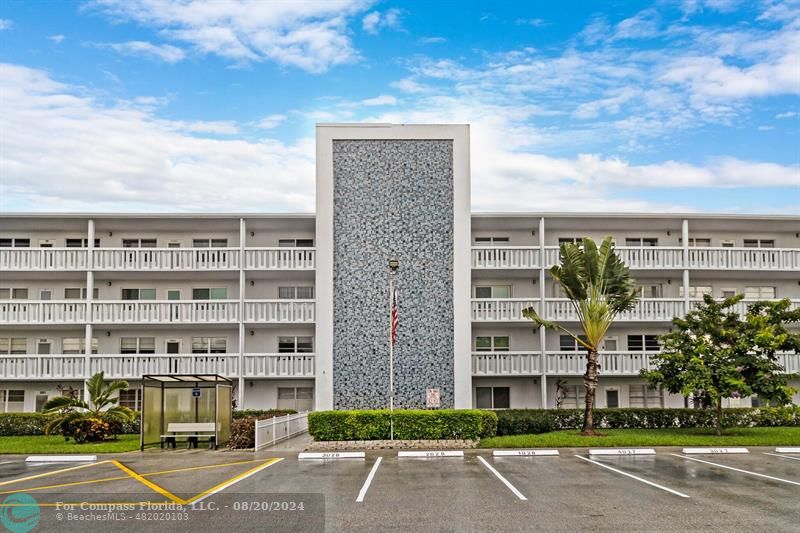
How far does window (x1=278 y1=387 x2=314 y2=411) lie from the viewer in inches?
1275

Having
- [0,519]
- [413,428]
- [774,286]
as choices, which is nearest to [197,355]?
[413,428]

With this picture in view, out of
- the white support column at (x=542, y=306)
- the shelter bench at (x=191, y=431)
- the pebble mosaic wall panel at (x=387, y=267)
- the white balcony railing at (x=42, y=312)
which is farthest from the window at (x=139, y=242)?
the white support column at (x=542, y=306)

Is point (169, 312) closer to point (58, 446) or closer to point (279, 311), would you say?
point (279, 311)

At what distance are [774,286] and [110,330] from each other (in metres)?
29.6

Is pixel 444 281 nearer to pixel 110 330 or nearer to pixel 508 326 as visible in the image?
pixel 508 326

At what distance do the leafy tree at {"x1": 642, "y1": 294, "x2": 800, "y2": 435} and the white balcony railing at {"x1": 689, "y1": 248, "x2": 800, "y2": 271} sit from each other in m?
6.71

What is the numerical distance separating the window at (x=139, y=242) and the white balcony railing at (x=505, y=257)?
1435 cm

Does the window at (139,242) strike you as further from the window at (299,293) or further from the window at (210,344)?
the window at (299,293)

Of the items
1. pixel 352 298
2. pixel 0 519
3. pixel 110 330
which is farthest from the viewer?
pixel 110 330

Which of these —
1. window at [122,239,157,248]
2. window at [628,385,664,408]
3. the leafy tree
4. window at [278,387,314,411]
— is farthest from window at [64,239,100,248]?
window at [628,385,664,408]

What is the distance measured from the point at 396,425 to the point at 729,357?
11.1m

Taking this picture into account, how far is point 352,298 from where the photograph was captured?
30188 mm

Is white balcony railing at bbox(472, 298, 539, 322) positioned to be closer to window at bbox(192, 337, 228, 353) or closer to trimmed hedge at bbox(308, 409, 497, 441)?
trimmed hedge at bbox(308, 409, 497, 441)

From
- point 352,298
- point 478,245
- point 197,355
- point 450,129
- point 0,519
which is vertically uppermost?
point 450,129
